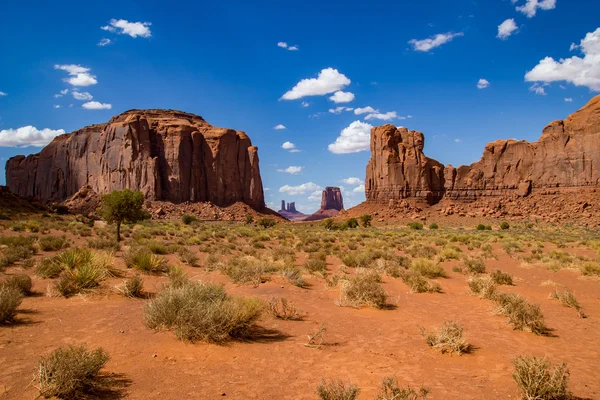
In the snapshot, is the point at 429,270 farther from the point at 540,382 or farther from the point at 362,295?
the point at 540,382

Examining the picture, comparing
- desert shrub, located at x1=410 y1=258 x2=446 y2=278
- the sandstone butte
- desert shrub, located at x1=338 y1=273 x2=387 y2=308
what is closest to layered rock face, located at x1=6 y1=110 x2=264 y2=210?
the sandstone butte

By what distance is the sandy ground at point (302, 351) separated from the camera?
475 cm

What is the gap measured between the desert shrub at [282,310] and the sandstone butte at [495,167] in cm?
7432

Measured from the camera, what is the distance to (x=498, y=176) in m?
78.3

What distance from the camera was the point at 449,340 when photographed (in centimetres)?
627

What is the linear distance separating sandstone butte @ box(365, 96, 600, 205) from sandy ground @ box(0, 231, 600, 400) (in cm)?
7361

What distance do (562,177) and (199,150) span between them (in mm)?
75639

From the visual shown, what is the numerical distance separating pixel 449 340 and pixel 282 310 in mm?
3759

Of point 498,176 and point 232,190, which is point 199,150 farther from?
point 498,176

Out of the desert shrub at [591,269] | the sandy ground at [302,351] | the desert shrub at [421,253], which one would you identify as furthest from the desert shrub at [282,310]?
the desert shrub at [421,253]

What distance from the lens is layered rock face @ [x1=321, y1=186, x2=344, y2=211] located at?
184250 mm

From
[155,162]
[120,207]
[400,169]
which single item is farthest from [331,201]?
[120,207]

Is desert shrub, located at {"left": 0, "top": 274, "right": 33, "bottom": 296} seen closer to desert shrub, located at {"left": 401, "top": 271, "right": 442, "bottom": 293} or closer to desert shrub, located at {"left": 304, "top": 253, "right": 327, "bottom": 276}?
desert shrub, located at {"left": 304, "top": 253, "right": 327, "bottom": 276}

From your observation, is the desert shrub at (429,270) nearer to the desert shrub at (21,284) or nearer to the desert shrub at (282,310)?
the desert shrub at (282,310)
